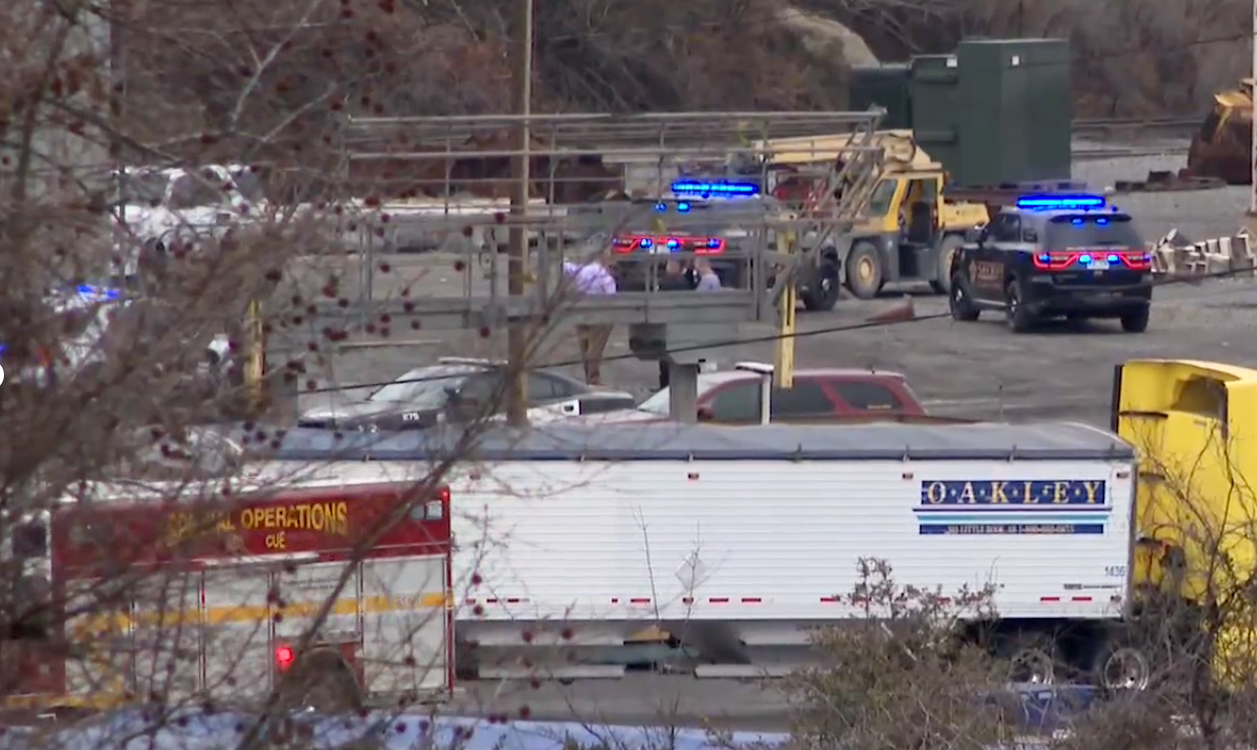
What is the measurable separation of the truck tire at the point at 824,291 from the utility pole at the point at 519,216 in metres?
14.6

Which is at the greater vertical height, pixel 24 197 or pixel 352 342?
pixel 24 197

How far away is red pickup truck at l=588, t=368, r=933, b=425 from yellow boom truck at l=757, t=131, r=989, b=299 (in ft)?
58.4

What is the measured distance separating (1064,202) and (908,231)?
672 centimetres

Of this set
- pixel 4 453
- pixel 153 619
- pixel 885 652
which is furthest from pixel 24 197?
pixel 885 652

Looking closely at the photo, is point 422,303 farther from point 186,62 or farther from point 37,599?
point 37,599

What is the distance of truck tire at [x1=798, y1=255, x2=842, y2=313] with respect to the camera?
35.5 m

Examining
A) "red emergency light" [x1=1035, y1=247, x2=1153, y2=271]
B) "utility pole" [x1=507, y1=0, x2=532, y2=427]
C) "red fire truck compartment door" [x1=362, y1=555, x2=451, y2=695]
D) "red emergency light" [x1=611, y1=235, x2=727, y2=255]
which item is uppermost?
"utility pole" [x1=507, y1=0, x2=532, y2=427]

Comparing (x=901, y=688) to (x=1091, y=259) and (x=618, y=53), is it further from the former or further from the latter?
(x=618, y=53)

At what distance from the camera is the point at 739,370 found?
19.4 meters

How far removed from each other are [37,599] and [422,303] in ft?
9.46

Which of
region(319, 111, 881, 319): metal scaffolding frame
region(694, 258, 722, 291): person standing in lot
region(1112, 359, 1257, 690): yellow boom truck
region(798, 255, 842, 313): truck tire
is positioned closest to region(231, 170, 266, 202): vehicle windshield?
region(319, 111, 881, 319): metal scaffolding frame

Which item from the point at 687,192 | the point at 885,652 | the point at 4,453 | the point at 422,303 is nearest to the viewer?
the point at 4,453

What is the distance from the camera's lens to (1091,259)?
32.1 meters

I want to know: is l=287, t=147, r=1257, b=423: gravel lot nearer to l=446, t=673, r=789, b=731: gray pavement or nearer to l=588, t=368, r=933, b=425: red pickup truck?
l=588, t=368, r=933, b=425: red pickup truck
